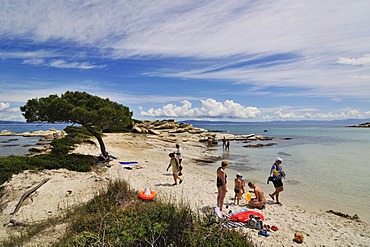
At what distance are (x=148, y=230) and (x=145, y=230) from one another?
0.06 m

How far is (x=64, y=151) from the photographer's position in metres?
16.8

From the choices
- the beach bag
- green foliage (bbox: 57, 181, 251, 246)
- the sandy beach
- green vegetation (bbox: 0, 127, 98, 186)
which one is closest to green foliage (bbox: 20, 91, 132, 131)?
green vegetation (bbox: 0, 127, 98, 186)

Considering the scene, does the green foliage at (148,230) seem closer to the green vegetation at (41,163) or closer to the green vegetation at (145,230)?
the green vegetation at (145,230)

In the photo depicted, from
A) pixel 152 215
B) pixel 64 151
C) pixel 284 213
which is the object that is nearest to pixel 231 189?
pixel 284 213

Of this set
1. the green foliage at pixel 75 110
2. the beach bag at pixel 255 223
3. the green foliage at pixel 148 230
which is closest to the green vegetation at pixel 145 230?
the green foliage at pixel 148 230

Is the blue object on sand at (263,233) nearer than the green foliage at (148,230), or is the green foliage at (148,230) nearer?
the green foliage at (148,230)

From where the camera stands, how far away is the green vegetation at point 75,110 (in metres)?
14.5

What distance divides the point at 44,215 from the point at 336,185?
14.9 metres

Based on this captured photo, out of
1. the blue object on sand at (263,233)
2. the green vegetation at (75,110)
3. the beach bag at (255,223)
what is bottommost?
the blue object on sand at (263,233)

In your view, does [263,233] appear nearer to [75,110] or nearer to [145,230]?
[145,230]

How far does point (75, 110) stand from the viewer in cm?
1398

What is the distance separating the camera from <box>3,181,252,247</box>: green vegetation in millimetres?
4844

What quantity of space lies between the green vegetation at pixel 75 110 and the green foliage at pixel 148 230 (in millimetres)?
8807

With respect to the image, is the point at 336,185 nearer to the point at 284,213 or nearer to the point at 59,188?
the point at 284,213
